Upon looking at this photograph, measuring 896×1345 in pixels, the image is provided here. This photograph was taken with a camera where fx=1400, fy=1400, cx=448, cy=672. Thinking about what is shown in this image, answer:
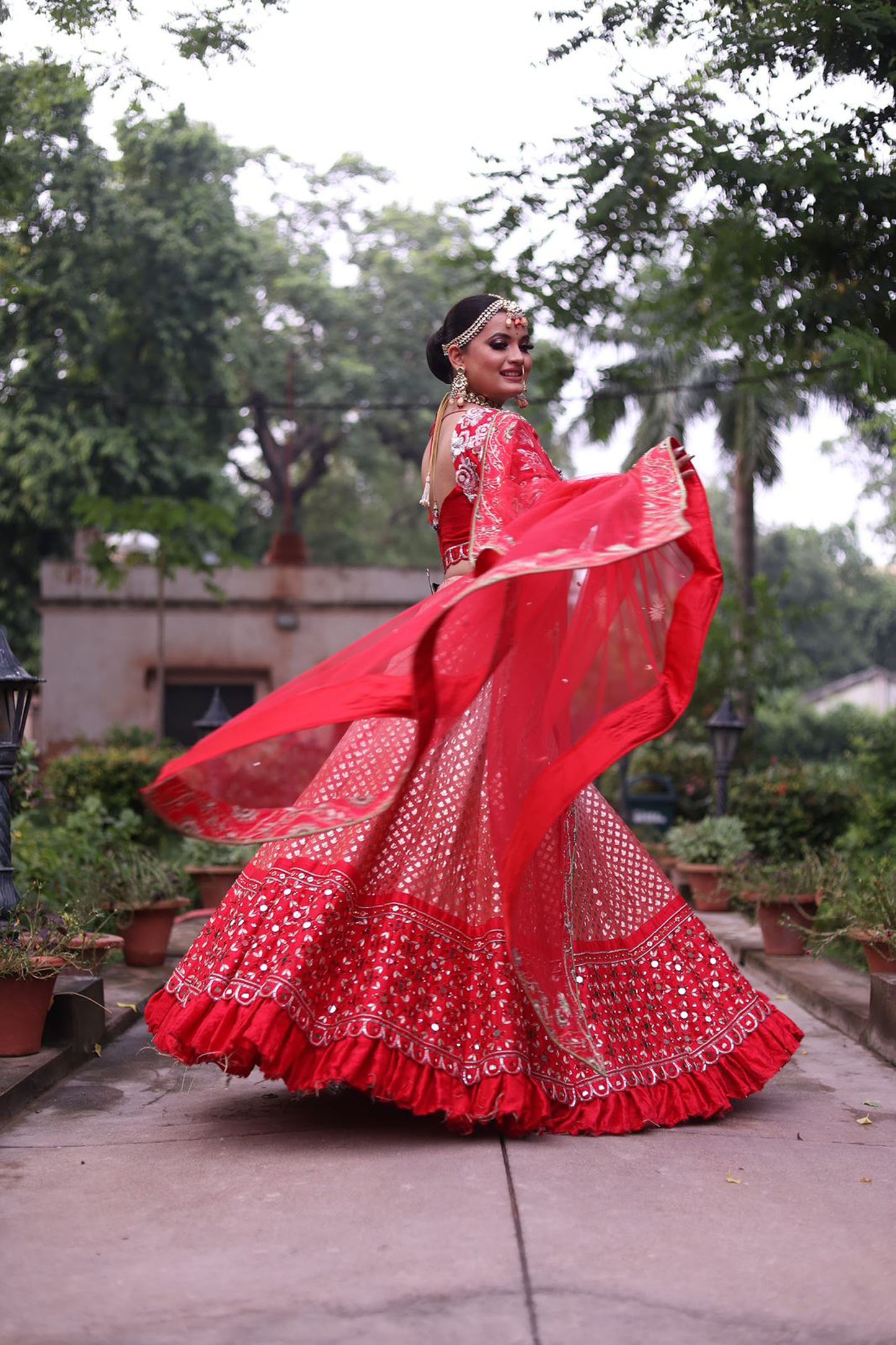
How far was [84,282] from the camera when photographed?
66.2 feet

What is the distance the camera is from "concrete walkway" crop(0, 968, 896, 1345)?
7.89 feet

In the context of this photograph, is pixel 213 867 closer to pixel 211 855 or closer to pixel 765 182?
pixel 211 855

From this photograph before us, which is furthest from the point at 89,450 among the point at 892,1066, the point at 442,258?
the point at 892,1066

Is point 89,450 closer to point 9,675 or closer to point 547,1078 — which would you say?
point 9,675

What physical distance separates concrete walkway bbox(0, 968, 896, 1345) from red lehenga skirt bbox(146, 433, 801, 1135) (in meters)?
0.19

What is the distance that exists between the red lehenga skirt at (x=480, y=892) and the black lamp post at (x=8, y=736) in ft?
3.86

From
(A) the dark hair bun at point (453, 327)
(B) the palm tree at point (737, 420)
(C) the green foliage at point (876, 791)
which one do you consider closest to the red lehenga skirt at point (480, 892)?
(A) the dark hair bun at point (453, 327)

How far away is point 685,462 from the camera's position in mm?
3910

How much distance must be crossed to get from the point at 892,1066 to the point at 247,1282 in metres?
2.91

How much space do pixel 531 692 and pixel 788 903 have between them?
3.79 m

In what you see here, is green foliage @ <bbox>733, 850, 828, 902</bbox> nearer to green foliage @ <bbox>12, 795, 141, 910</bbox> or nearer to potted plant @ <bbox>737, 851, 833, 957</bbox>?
potted plant @ <bbox>737, 851, 833, 957</bbox>

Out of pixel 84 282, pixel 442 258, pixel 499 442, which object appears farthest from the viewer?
pixel 84 282

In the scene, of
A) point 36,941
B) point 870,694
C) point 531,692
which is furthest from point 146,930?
point 870,694

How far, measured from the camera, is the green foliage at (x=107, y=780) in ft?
36.9
